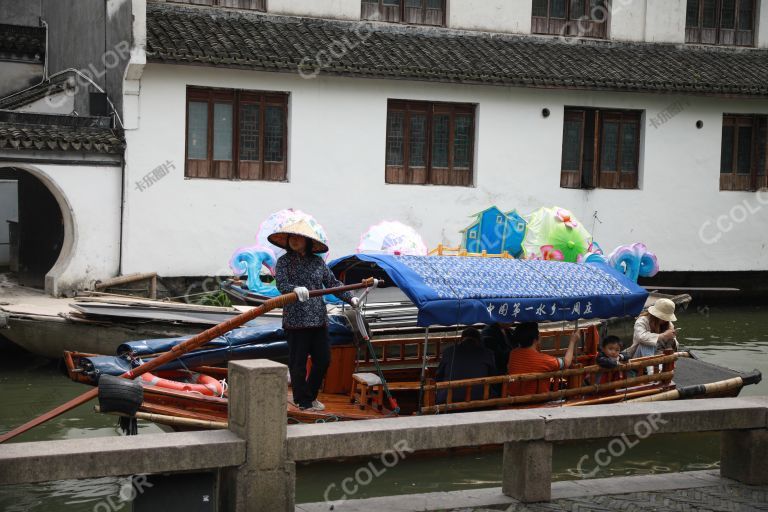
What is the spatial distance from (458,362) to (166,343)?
2.95m

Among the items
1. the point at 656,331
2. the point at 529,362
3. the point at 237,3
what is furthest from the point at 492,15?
the point at 529,362

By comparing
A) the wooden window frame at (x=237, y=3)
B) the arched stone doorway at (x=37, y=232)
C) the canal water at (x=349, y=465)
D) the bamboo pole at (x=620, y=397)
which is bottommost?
the canal water at (x=349, y=465)

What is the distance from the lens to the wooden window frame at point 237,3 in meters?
17.7

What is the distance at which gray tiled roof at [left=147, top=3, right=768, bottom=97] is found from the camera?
16.6 metres

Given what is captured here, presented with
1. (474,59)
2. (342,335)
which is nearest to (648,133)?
(474,59)

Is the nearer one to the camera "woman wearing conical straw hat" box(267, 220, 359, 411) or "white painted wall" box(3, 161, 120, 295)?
"woman wearing conical straw hat" box(267, 220, 359, 411)

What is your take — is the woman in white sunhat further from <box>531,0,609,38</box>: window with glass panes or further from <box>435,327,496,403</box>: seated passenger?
<box>531,0,609,38</box>: window with glass panes

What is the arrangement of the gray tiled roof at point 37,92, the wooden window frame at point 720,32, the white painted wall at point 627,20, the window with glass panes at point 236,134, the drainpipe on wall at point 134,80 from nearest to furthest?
the drainpipe on wall at point 134,80 → the window with glass panes at point 236,134 → the gray tiled roof at point 37,92 → the white painted wall at point 627,20 → the wooden window frame at point 720,32

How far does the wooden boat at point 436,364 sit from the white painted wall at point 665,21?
11661mm

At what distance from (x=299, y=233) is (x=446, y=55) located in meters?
10.5

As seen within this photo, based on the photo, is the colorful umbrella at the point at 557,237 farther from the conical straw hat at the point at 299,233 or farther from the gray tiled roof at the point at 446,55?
the conical straw hat at the point at 299,233

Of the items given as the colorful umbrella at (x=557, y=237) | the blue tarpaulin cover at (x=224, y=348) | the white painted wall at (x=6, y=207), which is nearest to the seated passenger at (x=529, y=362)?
the blue tarpaulin cover at (x=224, y=348)

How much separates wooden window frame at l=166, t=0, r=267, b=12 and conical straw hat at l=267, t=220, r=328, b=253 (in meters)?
9.69

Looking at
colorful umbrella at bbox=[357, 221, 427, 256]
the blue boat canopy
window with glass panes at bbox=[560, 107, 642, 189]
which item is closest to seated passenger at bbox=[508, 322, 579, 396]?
the blue boat canopy
